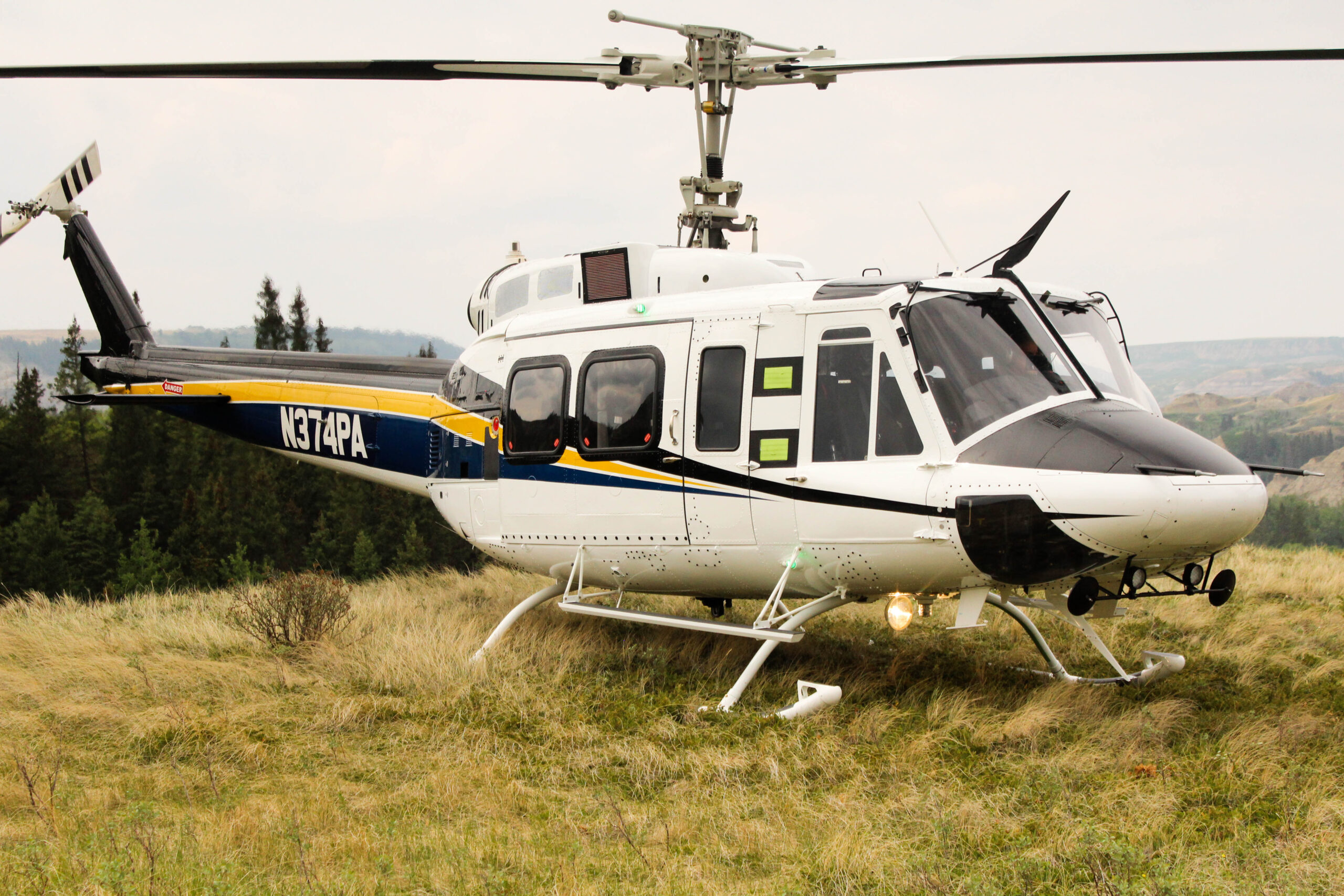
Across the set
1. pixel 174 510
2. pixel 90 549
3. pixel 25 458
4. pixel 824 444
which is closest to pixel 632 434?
pixel 824 444

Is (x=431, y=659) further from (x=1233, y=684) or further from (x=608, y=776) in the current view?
(x=1233, y=684)

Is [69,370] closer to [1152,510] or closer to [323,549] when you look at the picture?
[323,549]

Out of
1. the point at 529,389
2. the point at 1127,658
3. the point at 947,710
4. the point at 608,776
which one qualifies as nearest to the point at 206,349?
the point at 529,389

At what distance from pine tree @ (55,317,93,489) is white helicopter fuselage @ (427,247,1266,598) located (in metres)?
60.0

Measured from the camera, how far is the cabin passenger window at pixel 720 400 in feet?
24.3

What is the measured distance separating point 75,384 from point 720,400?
83164 mm

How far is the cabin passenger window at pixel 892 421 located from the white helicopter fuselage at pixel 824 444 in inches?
0.5

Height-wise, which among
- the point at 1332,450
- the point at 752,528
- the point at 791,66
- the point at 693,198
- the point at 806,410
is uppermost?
the point at 791,66

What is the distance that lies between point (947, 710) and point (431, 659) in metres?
4.00

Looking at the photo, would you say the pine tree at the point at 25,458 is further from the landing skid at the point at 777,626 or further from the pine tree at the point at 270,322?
the landing skid at the point at 777,626

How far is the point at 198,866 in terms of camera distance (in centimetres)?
481

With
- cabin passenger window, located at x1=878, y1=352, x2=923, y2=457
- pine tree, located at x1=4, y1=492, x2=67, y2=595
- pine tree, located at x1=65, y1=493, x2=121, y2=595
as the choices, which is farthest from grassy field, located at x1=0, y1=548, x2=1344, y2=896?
pine tree, located at x1=65, y1=493, x2=121, y2=595

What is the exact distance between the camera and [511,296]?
31.1ft

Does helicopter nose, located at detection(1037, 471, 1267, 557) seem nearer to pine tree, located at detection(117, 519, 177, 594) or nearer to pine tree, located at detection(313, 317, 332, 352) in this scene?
pine tree, located at detection(117, 519, 177, 594)
